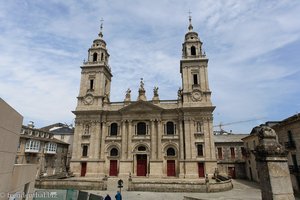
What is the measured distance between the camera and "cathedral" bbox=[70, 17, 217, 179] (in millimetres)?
32469

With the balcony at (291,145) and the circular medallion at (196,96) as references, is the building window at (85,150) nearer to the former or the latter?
the circular medallion at (196,96)

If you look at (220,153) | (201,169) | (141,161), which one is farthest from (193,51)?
(141,161)

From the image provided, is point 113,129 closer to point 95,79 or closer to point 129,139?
point 129,139

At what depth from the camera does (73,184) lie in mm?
22688

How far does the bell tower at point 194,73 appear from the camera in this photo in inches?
1363

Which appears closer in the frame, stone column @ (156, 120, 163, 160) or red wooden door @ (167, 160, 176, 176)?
red wooden door @ (167, 160, 176, 176)

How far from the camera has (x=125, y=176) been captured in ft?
105

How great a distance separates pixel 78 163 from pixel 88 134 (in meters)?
4.70

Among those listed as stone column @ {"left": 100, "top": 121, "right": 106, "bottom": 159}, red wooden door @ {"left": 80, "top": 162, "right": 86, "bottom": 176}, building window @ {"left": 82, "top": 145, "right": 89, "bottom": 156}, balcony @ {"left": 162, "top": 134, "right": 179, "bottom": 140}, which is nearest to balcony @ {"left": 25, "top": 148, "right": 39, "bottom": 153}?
building window @ {"left": 82, "top": 145, "right": 89, "bottom": 156}

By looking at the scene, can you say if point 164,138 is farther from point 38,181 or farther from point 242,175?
point 38,181

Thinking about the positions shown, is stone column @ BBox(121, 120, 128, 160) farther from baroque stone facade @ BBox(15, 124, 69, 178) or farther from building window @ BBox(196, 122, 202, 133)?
building window @ BBox(196, 122, 202, 133)

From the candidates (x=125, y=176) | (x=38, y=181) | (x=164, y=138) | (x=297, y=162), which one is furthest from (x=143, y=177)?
(x=297, y=162)

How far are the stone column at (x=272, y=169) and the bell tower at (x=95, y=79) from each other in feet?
102

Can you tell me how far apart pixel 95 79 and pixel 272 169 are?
34174 millimetres
